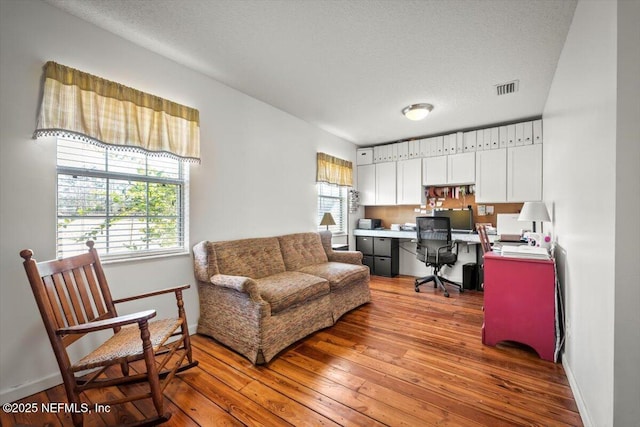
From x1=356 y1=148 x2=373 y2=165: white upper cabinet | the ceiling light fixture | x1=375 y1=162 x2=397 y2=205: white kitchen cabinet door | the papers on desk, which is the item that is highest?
the ceiling light fixture

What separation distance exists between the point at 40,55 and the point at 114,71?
0.42 metres

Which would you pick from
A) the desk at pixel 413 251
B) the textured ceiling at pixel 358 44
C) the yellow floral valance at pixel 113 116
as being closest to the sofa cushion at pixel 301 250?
the yellow floral valance at pixel 113 116

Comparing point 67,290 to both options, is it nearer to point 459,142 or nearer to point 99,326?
point 99,326

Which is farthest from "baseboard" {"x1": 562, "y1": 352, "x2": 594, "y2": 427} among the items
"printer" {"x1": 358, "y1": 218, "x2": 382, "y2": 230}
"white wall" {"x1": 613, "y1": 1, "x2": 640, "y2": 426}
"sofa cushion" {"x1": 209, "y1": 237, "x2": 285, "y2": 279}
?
"printer" {"x1": 358, "y1": 218, "x2": 382, "y2": 230}

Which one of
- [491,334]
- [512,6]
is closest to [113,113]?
[512,6]

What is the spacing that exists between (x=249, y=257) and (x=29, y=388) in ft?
5.70

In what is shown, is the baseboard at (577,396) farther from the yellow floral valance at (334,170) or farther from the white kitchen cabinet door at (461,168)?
the yellow floral valance at (334,170)

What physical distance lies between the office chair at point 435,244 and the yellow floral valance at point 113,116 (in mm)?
3225

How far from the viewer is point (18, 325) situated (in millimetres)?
1750

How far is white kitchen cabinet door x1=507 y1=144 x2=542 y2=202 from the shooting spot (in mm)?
3914

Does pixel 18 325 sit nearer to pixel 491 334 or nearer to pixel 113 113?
pixel 113 113

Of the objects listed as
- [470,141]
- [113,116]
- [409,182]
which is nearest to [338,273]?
[113,116]

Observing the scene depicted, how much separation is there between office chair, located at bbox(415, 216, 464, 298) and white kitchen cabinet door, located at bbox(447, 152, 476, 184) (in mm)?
988

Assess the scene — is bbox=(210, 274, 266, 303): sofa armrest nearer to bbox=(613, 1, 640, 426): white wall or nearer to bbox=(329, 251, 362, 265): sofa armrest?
bbox=(329, 251, 362, 265): sofa armrest
